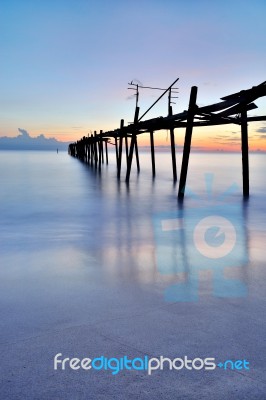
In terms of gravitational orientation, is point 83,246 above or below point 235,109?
below

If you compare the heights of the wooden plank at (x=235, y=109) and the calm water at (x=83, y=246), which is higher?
the wooden plank at (x=235, y=109)

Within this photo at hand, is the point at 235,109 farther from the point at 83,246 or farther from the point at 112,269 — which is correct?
the point at 112,269

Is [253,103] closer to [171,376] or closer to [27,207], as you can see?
[27,207]

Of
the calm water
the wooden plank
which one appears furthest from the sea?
the wooden plank

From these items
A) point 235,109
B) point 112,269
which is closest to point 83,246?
point 112,269

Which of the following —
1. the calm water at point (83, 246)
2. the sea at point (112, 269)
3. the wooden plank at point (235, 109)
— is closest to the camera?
the sea at point (112, 269)

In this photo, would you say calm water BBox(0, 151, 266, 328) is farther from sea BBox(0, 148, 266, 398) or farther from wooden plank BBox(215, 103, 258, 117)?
wooden plank BBox(215, 103, 258, 117)

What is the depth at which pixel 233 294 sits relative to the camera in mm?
3467

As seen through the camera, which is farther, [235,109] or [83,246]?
[235,109]

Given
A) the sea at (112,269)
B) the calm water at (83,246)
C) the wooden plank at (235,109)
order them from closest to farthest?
the sea at (112,269) < the calm water at (83,246) < the wooden plank at (235,109)

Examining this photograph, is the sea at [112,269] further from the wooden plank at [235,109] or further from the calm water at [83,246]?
the wooden plank at [235,109]

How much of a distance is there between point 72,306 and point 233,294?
4.88 feet

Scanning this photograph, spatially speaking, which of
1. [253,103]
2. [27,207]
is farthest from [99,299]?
[253,103]

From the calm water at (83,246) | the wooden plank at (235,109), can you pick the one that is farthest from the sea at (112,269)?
the wooden plank at (235,109)
